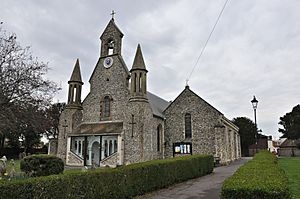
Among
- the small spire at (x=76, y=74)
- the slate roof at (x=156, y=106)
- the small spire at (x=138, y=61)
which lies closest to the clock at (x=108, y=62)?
the small spire at (x=76, y=74)

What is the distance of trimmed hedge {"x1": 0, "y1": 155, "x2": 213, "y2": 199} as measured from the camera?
6246 mm

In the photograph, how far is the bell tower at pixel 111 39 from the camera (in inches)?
1174

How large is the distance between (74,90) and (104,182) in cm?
2232

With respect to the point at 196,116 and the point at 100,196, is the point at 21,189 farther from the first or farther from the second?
the point at 196,116

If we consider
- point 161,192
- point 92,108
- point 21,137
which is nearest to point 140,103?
point 92,108

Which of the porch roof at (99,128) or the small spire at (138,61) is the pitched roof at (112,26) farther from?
the porch roof at (99,128)

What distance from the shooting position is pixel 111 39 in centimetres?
3027

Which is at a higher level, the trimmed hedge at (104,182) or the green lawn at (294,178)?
the trimmed hedge at (104,182)

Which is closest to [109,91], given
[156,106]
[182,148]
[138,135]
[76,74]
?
[76,74]

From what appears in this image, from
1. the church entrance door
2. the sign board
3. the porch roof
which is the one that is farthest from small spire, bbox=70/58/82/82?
the sign board

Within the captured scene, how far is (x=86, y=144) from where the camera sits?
27016 mm

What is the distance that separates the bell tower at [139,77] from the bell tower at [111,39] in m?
5.09

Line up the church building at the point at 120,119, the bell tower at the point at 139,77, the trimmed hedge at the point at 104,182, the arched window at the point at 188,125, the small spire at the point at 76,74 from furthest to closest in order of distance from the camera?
the small spire at the point at 76,74
the arched window at the point at 188,125
the church building at the point at 120,119
the bell tower at the point at 139,77
the trimmed hedge at the point at 104,182

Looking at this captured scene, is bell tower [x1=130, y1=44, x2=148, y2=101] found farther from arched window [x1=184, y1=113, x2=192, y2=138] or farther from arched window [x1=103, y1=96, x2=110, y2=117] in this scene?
arched window [x1=184, y1=113, x2=192, y2=138]
